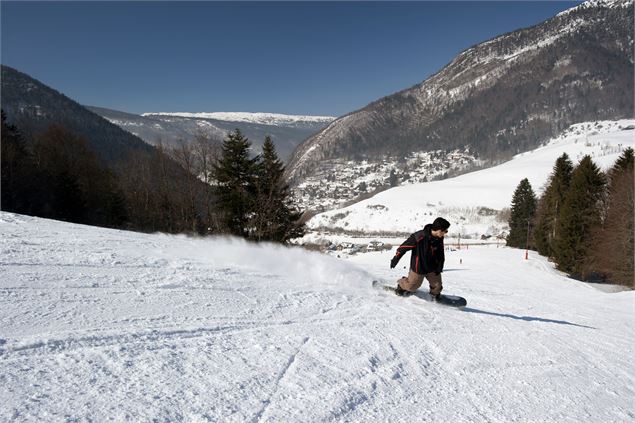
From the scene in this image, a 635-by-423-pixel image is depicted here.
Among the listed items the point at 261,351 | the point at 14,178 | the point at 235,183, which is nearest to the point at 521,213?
the point at 235,183

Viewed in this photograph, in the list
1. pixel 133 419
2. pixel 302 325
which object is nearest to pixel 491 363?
pixel 302 325

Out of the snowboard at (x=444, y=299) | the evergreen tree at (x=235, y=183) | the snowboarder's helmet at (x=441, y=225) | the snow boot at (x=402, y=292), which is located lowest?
the snowboard at (x=444, y=299)

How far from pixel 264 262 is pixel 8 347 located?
6.68 metres

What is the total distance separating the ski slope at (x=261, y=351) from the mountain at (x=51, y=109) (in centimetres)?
11280

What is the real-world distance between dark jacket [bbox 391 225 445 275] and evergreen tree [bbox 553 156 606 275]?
112 ft

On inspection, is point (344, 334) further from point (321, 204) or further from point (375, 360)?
point (321, 204)

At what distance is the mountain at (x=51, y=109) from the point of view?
367 feet

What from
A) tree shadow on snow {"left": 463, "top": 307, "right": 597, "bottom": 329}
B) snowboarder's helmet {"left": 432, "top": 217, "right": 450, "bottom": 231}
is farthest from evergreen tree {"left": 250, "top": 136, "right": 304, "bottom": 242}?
snowboarder's helmet {"left": 432, "top": 217, "right": 450, "bottom": 231}

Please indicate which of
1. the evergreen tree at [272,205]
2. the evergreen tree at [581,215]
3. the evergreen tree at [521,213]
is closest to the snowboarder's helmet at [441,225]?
the evergreen tree at [272,205]

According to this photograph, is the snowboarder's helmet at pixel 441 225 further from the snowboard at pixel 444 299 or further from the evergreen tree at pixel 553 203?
the evergreen tree at pixel 553 203

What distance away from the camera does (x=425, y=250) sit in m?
7.45

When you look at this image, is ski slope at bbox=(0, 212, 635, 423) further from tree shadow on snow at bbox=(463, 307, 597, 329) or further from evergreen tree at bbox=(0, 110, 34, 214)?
evergreen tree at bbox=(0, 110, 34, 214)

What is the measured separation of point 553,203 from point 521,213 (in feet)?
51.7

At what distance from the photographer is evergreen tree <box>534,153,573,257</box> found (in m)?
42.3
